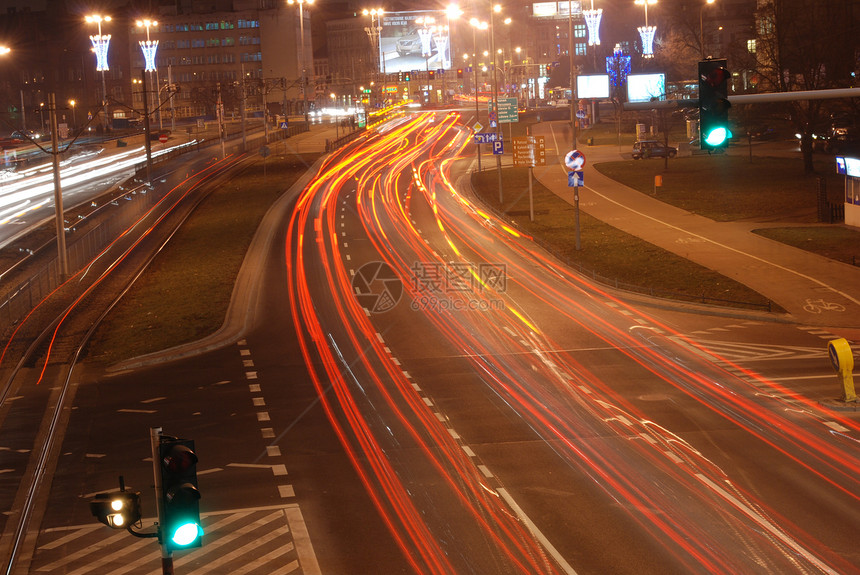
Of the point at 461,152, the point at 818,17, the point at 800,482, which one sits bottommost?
the point at 800,482

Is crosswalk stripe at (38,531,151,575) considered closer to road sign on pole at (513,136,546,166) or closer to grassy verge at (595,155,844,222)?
road sign on pole at (513,136,546,166)

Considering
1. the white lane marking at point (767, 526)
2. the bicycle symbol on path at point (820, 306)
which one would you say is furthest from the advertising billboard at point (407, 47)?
the white lane marking at point (767, 526)

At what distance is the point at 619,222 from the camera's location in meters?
47.7

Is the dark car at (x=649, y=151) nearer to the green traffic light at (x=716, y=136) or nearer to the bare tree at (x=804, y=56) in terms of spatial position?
the bare tree at (x=804, y=56)

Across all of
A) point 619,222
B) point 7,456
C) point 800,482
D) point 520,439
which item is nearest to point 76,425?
point 7,456

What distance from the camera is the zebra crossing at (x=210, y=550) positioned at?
45.2ft

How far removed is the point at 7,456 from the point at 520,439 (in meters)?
10.3

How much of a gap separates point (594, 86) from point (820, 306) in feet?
190

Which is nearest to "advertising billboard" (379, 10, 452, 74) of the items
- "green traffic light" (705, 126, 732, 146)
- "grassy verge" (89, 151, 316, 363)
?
"grassy verge" (89, 151, 316, 363)

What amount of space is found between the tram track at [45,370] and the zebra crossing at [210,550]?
21.7 inches

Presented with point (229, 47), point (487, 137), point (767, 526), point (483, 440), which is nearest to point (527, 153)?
point (487, 137)

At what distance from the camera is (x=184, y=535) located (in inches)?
339

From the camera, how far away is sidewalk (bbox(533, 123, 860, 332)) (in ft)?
98.8

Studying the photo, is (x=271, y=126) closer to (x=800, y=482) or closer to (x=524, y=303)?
(x=524, y=303)
